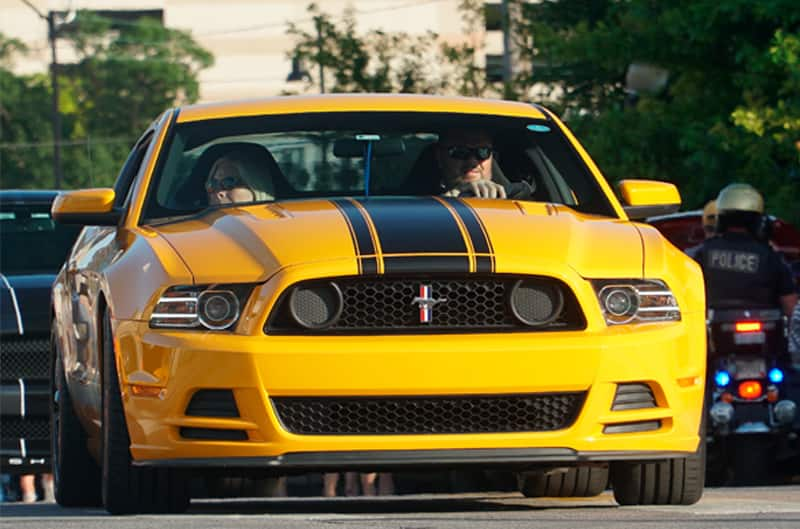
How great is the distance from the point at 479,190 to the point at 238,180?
0.90 meters

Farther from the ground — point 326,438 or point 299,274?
point 299,274

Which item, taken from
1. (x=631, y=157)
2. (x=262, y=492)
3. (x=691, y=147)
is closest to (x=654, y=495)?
(x=262, y=492)

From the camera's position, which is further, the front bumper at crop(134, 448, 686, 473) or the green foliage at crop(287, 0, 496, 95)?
the green foliage at crop(287, 0, 496, 95)

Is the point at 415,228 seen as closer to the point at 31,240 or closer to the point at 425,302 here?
the point at 425,302

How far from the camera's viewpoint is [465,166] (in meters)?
8.84

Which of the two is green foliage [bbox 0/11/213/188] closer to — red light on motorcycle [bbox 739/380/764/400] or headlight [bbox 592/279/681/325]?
red light on motorcycle [bbox 739/380/764/400]

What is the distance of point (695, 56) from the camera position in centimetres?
2028

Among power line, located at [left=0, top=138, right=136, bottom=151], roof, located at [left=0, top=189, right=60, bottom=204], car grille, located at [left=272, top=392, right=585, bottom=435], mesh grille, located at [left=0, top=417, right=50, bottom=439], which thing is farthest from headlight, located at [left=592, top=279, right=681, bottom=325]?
power line, located at [left=0, top=138, right=136, bottom=151]

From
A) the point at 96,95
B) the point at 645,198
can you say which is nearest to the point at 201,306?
the point at 645,198

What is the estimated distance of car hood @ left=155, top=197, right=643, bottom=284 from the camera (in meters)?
7.34

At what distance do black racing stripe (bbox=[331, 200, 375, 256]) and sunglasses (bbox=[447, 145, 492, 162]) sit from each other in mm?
911

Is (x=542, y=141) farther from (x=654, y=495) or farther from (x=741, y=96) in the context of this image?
(x=741, y=96)

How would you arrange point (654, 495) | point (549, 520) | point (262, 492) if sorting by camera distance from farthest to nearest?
point (262, 492) < point (654, 495) < point (549, 520)

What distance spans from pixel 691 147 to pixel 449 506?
1167 cm
